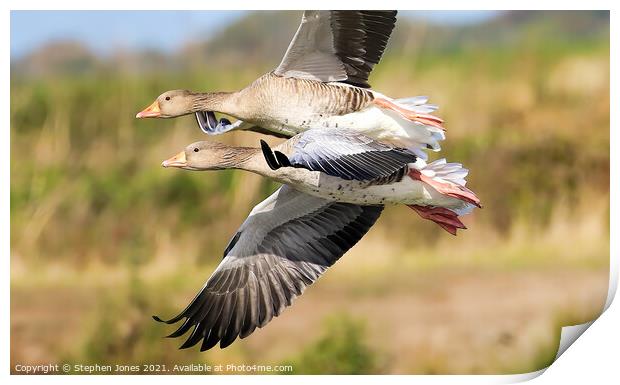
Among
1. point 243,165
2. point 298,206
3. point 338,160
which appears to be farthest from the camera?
point 298,206

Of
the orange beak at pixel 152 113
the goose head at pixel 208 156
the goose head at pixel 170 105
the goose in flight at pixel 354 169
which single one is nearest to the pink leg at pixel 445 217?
the goose in flight at pixel 354 169

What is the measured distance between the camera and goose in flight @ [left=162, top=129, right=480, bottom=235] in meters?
5.11

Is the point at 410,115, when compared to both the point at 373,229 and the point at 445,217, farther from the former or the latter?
the point at 373,229

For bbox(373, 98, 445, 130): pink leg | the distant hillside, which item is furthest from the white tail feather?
the distant hillside

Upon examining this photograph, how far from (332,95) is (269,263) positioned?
91 cm

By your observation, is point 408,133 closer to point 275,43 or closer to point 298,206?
point 298,206

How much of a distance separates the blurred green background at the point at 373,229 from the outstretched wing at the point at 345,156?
5.39 feet

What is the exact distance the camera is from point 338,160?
5086 mm

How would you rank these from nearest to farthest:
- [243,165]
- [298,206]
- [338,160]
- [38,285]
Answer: [338,160] → [243,165] → [298,206] → [38,285]

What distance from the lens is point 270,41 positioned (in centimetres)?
688

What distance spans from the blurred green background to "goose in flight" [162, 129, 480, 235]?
84 centimetres

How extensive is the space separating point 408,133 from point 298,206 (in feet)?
2.26

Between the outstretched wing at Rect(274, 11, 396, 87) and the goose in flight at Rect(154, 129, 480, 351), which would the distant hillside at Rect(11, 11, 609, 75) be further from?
the goose in flight at Rect(154, 129, 480, 351)
